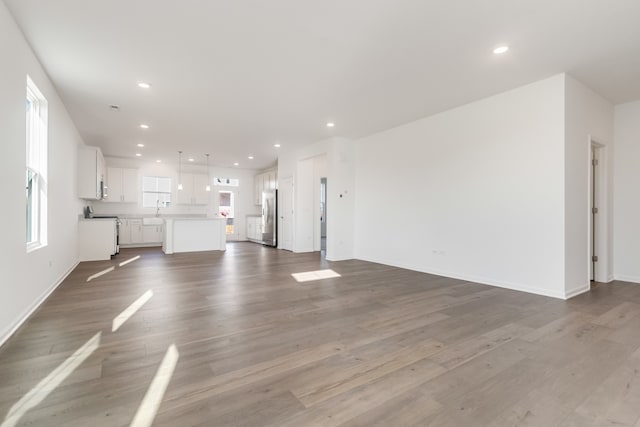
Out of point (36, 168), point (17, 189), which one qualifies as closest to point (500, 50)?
point (17, 189)

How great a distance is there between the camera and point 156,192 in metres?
9.86

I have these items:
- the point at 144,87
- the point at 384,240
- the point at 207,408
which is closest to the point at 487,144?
the point at 384,240

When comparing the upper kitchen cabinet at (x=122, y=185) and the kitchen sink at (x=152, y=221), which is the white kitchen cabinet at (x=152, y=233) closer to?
the kitchen sink at (x=152, y=221)

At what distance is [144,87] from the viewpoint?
4.08 metres

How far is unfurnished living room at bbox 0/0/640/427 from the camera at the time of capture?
1.80 meters

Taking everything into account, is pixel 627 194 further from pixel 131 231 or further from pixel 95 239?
pixel 131 231

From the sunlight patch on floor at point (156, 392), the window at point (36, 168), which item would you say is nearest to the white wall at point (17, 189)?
the window at point (36, 168)

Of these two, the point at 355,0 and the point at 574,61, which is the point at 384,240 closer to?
the point at 574,61

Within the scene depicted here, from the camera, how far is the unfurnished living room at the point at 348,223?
70.8 inches

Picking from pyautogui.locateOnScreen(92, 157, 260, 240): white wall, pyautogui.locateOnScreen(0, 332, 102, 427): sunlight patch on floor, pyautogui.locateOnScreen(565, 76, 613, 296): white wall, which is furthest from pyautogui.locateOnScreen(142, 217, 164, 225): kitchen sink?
pyautogui.locateOnScreen(565, 76, 613, 296): white wall

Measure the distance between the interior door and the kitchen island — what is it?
170 cm

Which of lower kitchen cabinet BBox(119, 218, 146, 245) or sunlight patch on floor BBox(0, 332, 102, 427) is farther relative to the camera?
lower kitchen cabinet BBox(119, 218, 146, 245)

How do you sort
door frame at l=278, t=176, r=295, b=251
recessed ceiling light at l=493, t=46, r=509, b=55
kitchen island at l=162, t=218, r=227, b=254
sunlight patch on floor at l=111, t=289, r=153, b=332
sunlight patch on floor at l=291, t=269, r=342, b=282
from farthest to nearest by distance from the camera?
door frame at l=278, t=176, r=295, b=251
kitchen island at l=162, t=218, r=227, b=254
sunlight patch on floor at l=291, t=269, r=342, b=282
recessed ceiling light at l=493, t=46, r=509, b=55
sunlight patch on floor at l=111, t=289, r=153, b=332

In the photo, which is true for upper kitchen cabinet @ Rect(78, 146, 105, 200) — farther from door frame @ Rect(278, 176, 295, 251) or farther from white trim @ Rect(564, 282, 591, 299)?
white trim @ Rect(564, 282, 591, 299)
